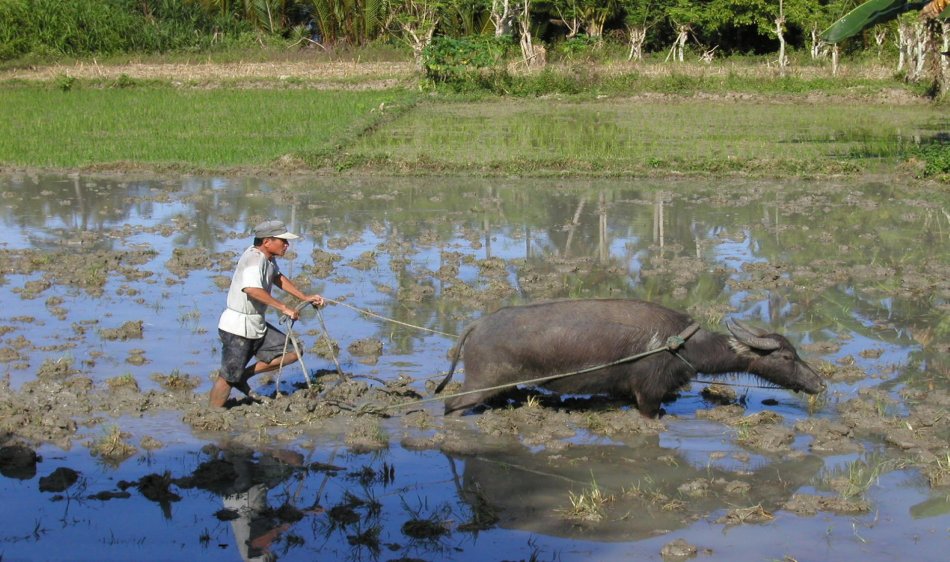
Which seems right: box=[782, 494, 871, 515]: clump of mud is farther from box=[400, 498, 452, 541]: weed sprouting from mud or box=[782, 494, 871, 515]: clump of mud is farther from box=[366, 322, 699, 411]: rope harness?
box=[400, 498, 452, 541]: weed sprouting from mud

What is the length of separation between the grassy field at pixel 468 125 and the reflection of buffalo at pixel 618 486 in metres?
8.26

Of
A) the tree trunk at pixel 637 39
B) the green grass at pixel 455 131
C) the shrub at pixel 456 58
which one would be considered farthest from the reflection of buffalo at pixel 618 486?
the tree trunk at pixel 637 39

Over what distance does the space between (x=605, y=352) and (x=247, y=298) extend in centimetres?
182

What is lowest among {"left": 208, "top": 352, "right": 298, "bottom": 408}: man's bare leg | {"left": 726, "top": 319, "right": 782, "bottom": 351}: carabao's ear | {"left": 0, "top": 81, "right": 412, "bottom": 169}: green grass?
{"left": 208, "top": 352, "right": 298, "bottom": 408}: man's bare leg

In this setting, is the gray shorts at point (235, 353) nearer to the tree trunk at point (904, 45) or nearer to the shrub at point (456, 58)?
the shrub at point (456, 58)

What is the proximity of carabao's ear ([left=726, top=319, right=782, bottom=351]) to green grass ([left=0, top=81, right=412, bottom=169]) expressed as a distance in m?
9.05

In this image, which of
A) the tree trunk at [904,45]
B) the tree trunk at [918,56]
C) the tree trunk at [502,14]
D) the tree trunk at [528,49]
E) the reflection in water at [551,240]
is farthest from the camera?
the tree trunk at [502,14]

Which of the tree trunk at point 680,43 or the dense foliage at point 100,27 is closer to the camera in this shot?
the dense foliage at point 100,27

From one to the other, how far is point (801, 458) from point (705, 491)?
0.65 m

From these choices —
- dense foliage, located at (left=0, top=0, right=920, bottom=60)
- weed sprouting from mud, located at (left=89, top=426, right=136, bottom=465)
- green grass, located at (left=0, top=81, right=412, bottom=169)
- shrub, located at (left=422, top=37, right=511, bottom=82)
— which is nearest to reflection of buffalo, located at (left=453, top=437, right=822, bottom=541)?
weed sprouting from mud, located at (left=89, top=426, right=136, bottom=465)

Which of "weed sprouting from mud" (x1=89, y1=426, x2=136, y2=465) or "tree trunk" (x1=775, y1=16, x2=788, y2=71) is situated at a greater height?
"tree trunk" (x1=775, y1=16, x2=788, y2=71)

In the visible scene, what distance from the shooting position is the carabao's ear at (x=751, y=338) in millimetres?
5367

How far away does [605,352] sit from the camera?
5.32 meters

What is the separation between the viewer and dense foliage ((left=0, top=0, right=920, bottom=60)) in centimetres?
2686
